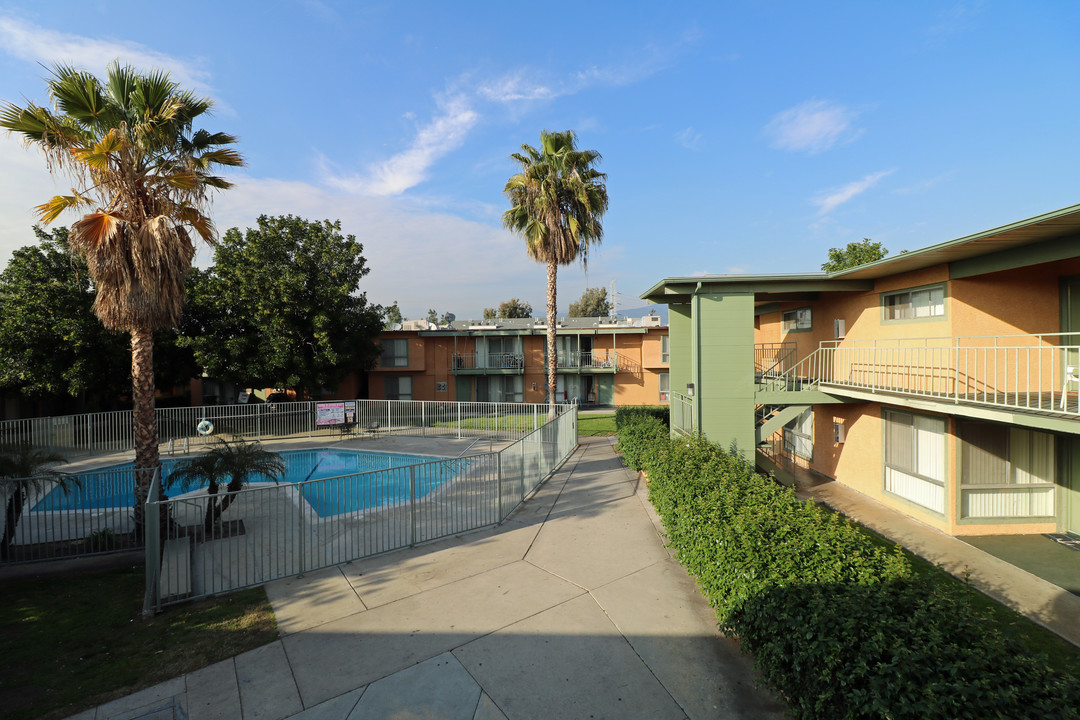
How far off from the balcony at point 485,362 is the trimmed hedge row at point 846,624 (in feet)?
80.8

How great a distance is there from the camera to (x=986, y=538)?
9.52 m

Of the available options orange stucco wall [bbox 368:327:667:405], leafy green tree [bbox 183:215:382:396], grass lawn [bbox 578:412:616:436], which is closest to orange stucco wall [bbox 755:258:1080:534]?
grass lawn [bbox 578:412:616:436]

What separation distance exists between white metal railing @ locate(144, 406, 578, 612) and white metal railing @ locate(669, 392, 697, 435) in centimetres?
397

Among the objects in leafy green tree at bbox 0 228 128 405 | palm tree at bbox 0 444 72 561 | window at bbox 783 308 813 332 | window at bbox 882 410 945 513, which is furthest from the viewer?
leafy green tree at bbox 0 228 128 405

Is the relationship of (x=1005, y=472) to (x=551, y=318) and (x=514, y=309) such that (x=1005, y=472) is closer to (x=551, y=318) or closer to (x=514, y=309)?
(x=551, y=318)

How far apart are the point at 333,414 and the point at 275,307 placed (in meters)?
5.19

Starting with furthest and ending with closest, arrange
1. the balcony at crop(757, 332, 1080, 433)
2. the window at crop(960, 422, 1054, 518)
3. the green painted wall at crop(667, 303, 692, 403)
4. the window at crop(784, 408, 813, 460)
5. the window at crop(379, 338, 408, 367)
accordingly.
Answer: the window at crop(379, 338, 408, 367), the window at crop(784, 408, 813, 460), the green painted wall at crop(667, 303, 692, 403), the window at crop(960, 422, 1054, 518), the balcony at crop(757, 332, 1080, 433)

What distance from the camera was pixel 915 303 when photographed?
10.9 m

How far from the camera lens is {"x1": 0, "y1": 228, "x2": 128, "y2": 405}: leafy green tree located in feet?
57.1

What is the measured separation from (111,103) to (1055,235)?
52.0ft

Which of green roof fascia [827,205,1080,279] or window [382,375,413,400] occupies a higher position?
green roof fascia [827,205,1080,279]

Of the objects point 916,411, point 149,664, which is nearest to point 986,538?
point 916,411

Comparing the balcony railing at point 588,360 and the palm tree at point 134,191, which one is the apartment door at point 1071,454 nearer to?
the palm tree at point 134,191

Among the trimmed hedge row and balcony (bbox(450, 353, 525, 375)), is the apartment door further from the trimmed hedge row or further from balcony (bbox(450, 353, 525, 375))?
balcony (bbox(450, 353, 525, 375))
